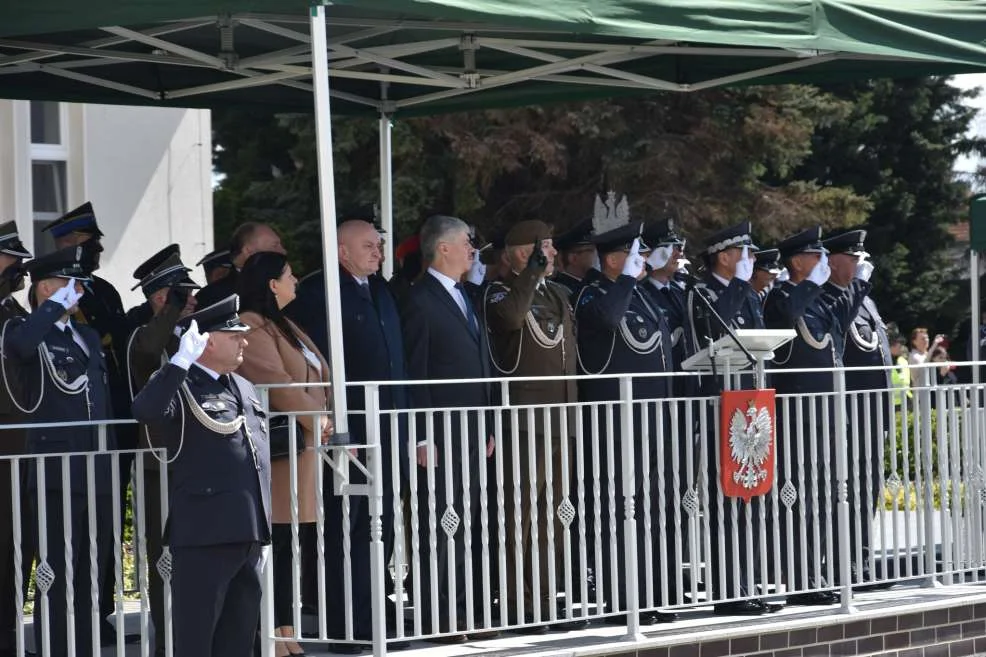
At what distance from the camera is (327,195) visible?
697cm

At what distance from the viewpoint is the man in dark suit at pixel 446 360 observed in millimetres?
7867

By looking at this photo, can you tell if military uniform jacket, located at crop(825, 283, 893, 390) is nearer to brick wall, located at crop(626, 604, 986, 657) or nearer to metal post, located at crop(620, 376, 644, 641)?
brick wall, located at crop(626, 604, 986, 657)

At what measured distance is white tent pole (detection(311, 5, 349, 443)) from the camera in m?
6.89

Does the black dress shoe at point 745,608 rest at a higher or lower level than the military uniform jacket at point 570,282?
lower

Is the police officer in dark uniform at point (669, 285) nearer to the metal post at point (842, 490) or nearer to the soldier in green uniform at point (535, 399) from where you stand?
the soldier in green uniform at point (535, 399)

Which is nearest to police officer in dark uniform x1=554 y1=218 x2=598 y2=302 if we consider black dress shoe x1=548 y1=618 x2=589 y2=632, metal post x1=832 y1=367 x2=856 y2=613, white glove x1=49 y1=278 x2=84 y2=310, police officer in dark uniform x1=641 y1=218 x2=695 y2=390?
police officer in dark uniform x1=641 y1=218 x2=695 y2=390

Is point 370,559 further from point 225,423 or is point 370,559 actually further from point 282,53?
point 282,53

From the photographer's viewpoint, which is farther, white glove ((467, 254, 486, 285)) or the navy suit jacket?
white glove ((467, 254, 486, 285))

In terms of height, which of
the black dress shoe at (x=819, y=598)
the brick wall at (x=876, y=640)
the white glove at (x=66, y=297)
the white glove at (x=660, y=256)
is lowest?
the brick wall at (x=876, y=640)

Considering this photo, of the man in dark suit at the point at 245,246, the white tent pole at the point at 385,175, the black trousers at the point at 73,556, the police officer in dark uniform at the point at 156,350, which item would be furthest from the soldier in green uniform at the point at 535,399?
the white tent pole at the point at 385,175

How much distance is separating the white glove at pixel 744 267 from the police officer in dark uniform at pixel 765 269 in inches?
28.2

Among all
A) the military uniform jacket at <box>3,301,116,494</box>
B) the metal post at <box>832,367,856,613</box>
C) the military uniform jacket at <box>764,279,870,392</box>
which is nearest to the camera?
the military uniform jacket at <box>3,301,116,494</box>

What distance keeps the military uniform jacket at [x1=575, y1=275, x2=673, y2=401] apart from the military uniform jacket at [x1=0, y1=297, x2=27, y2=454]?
275cm

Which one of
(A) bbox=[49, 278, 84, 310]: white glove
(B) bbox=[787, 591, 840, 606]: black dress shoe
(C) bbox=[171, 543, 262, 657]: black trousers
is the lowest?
(B) bbox=[787, 591, 840, 606]: black dress shoe
